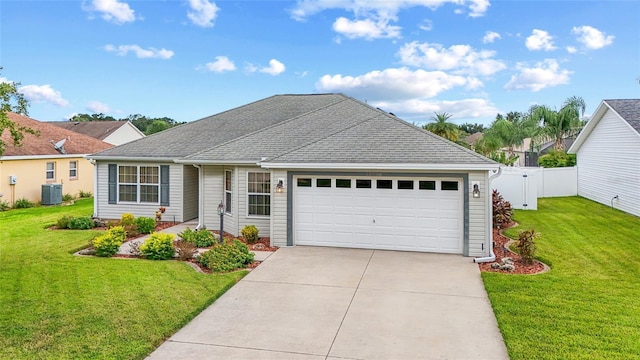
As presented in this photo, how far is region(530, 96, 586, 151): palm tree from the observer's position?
37125mm

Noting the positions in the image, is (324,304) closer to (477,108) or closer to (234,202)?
(234,202)

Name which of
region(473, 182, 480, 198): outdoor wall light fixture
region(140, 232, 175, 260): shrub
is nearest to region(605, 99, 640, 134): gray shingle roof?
region(473, 182, 480, 198): outdoor wall light fixture

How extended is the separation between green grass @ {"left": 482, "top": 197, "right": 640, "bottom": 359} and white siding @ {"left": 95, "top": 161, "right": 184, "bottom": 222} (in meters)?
11.2

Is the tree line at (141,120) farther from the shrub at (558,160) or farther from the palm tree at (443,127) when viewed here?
the shrub at (558,160)

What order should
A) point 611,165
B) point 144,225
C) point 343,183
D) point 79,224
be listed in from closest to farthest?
point 343,183 → point 144,225 → point 79,224 → point 611,165

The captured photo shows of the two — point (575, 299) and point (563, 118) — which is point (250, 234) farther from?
point (563, 118)

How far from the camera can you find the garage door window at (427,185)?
402 inches

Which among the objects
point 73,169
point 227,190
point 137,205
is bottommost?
point 137,205

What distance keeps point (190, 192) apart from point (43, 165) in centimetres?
1036

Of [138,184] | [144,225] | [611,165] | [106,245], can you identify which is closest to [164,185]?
[138,184]

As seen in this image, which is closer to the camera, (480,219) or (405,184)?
(480,219)

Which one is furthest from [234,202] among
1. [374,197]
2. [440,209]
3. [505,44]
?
[505,44]

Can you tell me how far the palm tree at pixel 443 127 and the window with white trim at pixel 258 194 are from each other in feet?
54.3

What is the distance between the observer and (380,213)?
34.8 feet
